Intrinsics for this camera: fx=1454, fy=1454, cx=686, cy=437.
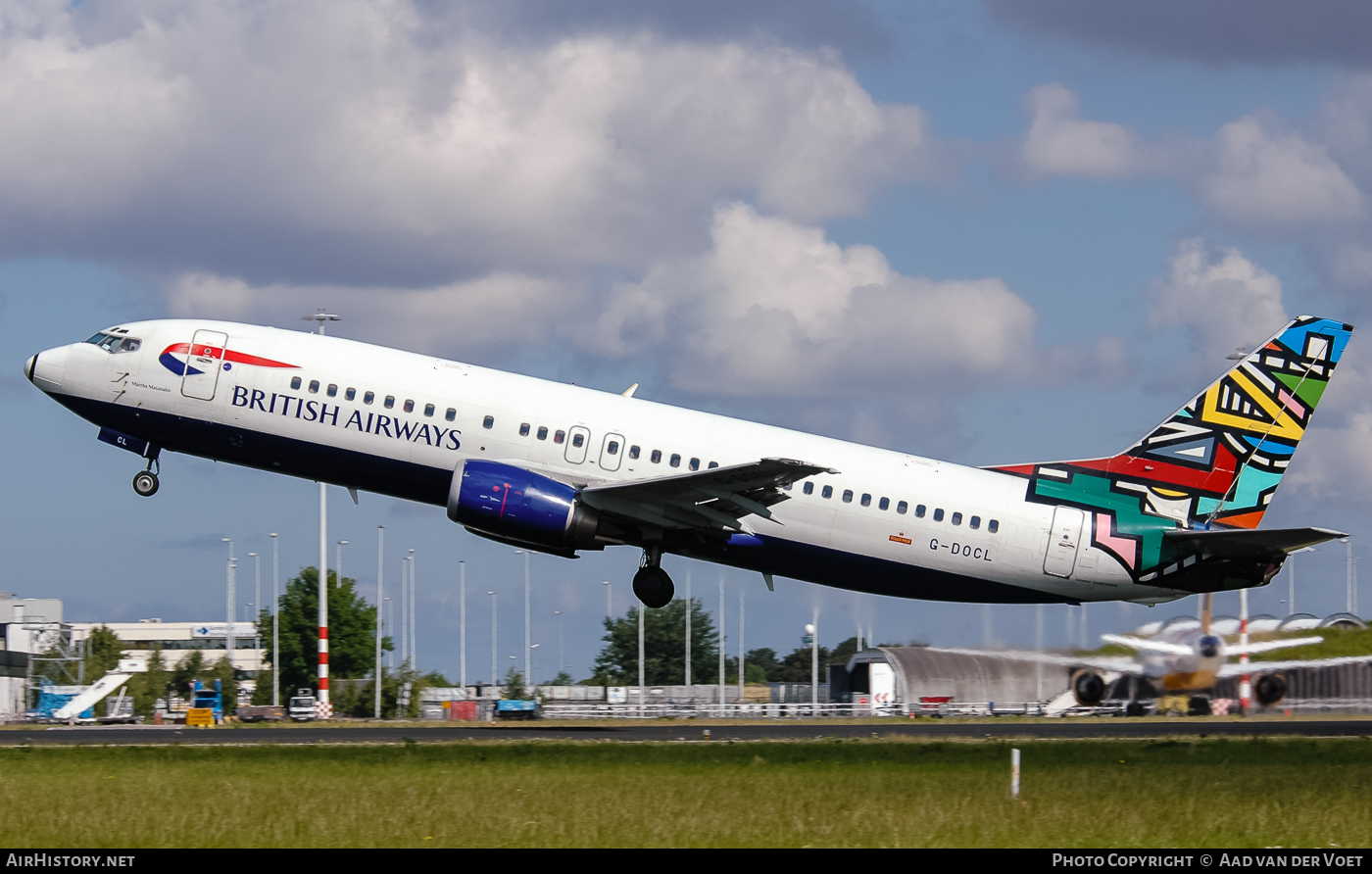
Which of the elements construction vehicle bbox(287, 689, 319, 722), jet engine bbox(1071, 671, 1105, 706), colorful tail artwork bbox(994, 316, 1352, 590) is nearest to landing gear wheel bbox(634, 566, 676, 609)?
colorful tail artwork bbox(994, 316, 1352, 590)

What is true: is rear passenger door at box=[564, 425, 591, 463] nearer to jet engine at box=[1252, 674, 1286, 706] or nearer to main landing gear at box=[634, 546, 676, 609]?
main landing gear at box=[634, 546, 676, 609]

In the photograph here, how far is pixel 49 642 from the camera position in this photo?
102m

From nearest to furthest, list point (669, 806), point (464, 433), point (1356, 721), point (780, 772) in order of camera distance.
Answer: point (669, 806)
point (780, 772)
point (464, 433)
point (1356, 721)

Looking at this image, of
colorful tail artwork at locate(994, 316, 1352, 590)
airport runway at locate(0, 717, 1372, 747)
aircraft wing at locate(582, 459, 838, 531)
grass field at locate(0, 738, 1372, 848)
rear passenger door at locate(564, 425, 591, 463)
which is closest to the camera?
grass field at locate(0, 738, 1372, 848)

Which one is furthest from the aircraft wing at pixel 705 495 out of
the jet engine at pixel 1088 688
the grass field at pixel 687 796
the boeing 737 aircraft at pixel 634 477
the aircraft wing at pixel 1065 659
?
the jet engine at pixel 1088 688

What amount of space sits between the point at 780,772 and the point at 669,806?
560 centimetres

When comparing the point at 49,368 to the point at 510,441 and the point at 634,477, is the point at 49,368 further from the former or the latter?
the point at 634,477

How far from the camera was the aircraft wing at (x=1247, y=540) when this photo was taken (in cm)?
3241

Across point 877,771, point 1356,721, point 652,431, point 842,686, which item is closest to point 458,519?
point 652,431

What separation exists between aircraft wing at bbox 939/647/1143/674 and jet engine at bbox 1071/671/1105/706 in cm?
46

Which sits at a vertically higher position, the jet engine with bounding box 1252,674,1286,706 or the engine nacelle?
the engine nacelle

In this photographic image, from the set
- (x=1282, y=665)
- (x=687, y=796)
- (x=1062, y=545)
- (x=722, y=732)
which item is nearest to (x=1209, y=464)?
(x=1062, y=545)

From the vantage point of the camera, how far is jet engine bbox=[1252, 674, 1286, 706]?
45.4 meters

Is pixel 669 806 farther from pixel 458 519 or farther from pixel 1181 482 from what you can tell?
pixel 1181 482
